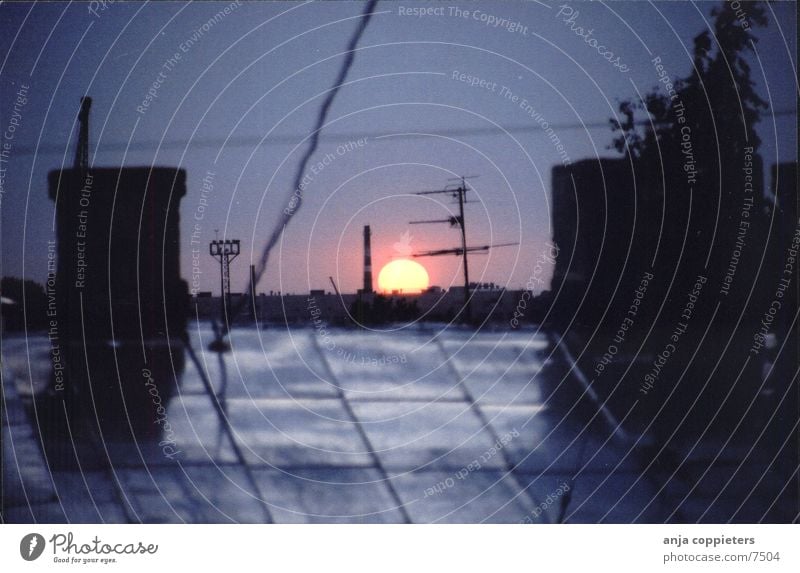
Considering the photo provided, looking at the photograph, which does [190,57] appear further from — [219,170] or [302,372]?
[302,372]

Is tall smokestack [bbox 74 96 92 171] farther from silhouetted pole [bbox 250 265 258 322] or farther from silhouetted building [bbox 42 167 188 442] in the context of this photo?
silhouetted pole [bbox 250 265 258 322]

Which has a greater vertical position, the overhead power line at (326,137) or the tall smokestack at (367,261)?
the overhead power line at (326,137)

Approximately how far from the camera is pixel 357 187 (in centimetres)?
348

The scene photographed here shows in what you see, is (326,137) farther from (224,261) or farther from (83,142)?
(83,142)

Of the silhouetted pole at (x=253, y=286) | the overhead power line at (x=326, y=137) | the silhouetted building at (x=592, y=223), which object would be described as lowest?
the silhouetted pole at (x=253, y=286)

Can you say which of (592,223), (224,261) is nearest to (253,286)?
(224,261)

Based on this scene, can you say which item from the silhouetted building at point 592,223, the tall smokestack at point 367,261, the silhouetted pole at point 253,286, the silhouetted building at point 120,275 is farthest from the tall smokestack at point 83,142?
the silhouetted building at point 592,223

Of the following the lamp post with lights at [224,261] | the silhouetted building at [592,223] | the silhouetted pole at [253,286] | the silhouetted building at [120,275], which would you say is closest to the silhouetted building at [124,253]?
the silhouetted building at [120,275]

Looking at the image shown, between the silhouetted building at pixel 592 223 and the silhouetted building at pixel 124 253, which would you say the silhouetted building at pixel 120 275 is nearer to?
the silhouetted building at pixel 124 253

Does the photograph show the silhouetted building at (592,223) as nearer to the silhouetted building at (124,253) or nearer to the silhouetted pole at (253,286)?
the silhouetted pole at (253,286)

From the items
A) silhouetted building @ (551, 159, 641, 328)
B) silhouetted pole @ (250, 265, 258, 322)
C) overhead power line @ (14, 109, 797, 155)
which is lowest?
silhouetted pole @ (250, 265, 258, 322)

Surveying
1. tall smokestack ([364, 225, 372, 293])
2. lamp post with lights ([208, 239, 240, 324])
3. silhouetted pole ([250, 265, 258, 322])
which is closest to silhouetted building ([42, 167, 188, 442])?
lamp post with lights ([208, 239, 240, 324])
